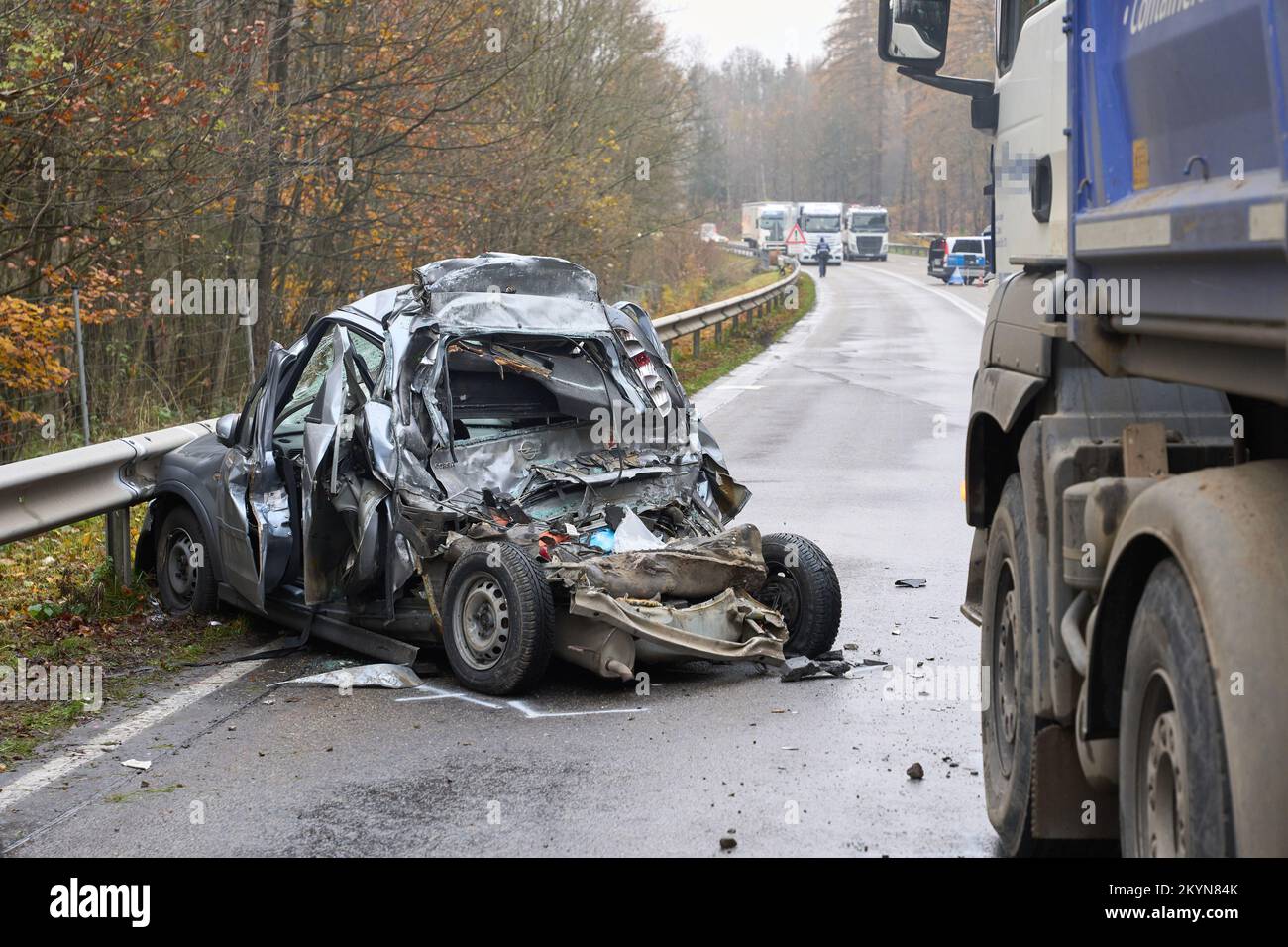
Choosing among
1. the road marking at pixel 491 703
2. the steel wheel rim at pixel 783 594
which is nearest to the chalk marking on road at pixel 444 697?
the road marking at pixel 491 703

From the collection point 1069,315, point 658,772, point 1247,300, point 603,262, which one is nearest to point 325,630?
point 658,772

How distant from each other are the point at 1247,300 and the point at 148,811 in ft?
13.6

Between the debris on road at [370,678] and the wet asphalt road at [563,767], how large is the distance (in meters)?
0.10

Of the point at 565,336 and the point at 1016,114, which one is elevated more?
the point at 1016,114

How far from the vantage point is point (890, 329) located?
110 feet

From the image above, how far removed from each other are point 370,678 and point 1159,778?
4655 mm

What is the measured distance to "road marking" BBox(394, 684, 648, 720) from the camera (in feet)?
22.0

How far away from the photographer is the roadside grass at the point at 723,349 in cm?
2311

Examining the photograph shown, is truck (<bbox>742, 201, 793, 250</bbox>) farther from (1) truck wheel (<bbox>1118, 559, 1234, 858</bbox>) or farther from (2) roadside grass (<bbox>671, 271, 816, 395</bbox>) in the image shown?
(1) truck wheel (<bbox>1118, 559, 1234, 858</bbox>)

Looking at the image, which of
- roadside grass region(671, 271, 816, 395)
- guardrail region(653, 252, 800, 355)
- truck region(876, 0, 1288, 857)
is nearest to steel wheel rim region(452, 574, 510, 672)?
truck region(876, 0, 1288, 857)

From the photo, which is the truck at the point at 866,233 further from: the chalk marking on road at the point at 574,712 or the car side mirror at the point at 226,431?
the chalk marking on road at the point at 574,712

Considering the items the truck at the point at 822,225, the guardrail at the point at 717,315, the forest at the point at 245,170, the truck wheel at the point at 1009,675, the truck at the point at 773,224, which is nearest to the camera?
the truck wheel at the point at 1009,675

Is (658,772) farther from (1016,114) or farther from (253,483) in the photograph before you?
(253,483)

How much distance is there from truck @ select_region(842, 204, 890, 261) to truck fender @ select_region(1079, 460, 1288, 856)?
240 ft
